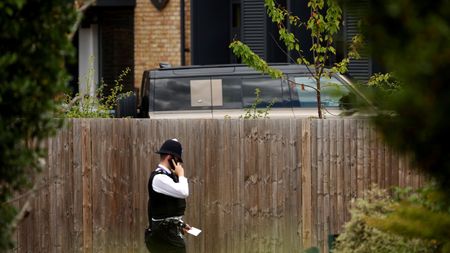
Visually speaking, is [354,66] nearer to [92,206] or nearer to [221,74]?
[221,74]

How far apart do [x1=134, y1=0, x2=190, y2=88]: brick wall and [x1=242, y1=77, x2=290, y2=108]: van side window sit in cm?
583

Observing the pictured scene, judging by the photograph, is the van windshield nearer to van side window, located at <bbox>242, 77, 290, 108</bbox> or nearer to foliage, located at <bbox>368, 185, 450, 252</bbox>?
van side window, located at <bbox>242, 77, 290, 108</bbox>

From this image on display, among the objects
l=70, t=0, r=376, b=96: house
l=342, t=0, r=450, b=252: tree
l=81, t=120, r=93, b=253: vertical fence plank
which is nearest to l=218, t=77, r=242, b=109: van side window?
l=70, t=0, r=376, b=96: house

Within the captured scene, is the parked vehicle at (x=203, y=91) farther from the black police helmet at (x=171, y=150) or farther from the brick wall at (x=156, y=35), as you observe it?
the black police helmet at (x=171, y=150)

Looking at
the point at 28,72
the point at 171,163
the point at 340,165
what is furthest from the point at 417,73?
the point at 340,165

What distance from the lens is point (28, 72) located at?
6301 millimetres

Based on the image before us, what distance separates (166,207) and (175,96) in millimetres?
6847

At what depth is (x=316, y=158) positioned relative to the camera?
13742 mm

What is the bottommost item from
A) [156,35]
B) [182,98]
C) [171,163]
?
[171,163]

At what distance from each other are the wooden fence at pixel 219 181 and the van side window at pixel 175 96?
4.52 m

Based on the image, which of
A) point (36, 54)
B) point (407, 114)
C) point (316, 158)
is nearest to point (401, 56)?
point (407, 114)

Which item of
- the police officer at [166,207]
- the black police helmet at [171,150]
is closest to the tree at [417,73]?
the police officer at [166,207]

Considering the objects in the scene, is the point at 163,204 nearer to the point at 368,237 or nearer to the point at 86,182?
the point at 86,182

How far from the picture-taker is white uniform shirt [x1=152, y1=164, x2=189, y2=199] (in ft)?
38.9
